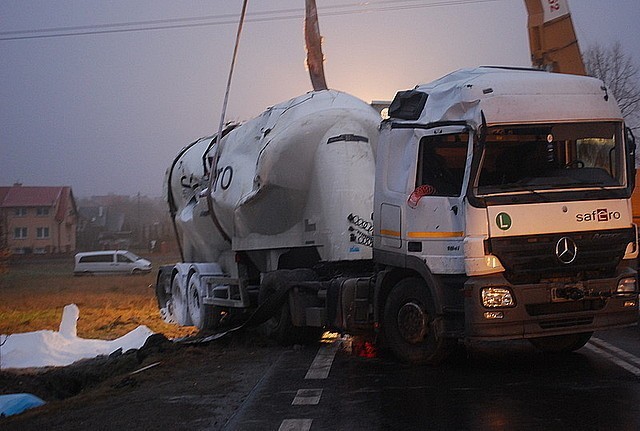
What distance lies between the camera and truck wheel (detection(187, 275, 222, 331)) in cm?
1552

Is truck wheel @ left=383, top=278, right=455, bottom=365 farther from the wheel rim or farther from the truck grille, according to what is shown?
the truck grille

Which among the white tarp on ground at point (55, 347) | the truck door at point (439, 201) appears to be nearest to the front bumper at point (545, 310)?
the truck door at point (439, 201)

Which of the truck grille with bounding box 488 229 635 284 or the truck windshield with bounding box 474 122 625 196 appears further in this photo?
the truck windshield with bounding box 474 122 625 196

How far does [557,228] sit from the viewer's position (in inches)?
345

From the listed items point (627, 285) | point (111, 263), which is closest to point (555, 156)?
point (627, 285)

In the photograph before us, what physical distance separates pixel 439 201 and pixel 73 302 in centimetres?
2143

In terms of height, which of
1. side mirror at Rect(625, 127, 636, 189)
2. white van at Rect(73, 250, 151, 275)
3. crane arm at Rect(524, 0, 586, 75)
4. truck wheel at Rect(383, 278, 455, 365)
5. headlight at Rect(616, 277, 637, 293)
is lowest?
truck wheel at Rect(383, 278, 455, 365)

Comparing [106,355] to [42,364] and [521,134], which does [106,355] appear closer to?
[42,364]

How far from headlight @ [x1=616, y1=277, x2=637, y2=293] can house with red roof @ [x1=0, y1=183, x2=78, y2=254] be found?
50.1 meters

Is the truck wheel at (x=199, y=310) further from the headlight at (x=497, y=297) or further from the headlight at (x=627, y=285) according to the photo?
the headlight at (x=627, y=285)

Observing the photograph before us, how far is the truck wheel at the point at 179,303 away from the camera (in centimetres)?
1667

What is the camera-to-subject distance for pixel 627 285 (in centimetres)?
920

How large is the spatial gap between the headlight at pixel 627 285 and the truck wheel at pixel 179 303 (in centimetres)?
938

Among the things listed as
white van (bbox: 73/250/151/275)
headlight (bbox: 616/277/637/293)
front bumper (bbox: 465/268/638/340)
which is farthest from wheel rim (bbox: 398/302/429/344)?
white van (bbox: 73/250/151/275)
